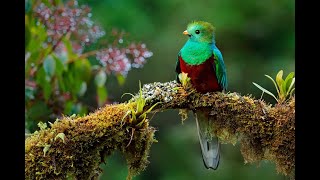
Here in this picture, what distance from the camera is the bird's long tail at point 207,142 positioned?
6.11 ft

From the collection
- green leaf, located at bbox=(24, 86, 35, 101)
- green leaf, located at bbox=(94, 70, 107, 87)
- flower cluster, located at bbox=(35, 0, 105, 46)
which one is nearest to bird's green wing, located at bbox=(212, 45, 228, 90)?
flower cluster, located at bbox=(35, 0, 105, 46)

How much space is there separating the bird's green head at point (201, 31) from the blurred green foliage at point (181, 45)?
225cm

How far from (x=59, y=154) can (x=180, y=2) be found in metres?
2.98

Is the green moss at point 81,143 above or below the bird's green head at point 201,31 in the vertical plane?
below

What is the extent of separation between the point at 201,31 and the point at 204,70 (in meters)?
0.12

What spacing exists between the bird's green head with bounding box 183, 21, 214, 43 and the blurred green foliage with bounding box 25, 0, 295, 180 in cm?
225

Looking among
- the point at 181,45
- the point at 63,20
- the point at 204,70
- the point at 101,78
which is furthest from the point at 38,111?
the point at 181,45

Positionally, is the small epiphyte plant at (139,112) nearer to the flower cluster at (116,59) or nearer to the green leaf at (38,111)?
the flower cluster at (116,59)

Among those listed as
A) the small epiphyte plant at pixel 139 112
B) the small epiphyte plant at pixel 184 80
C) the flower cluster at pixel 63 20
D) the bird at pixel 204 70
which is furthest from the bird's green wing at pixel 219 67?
the flower cluster at pixel 63 20

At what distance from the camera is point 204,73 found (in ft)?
6.31

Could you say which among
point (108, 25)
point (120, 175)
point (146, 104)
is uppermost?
point (108, 25)

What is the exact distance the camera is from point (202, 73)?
6.31 feet
